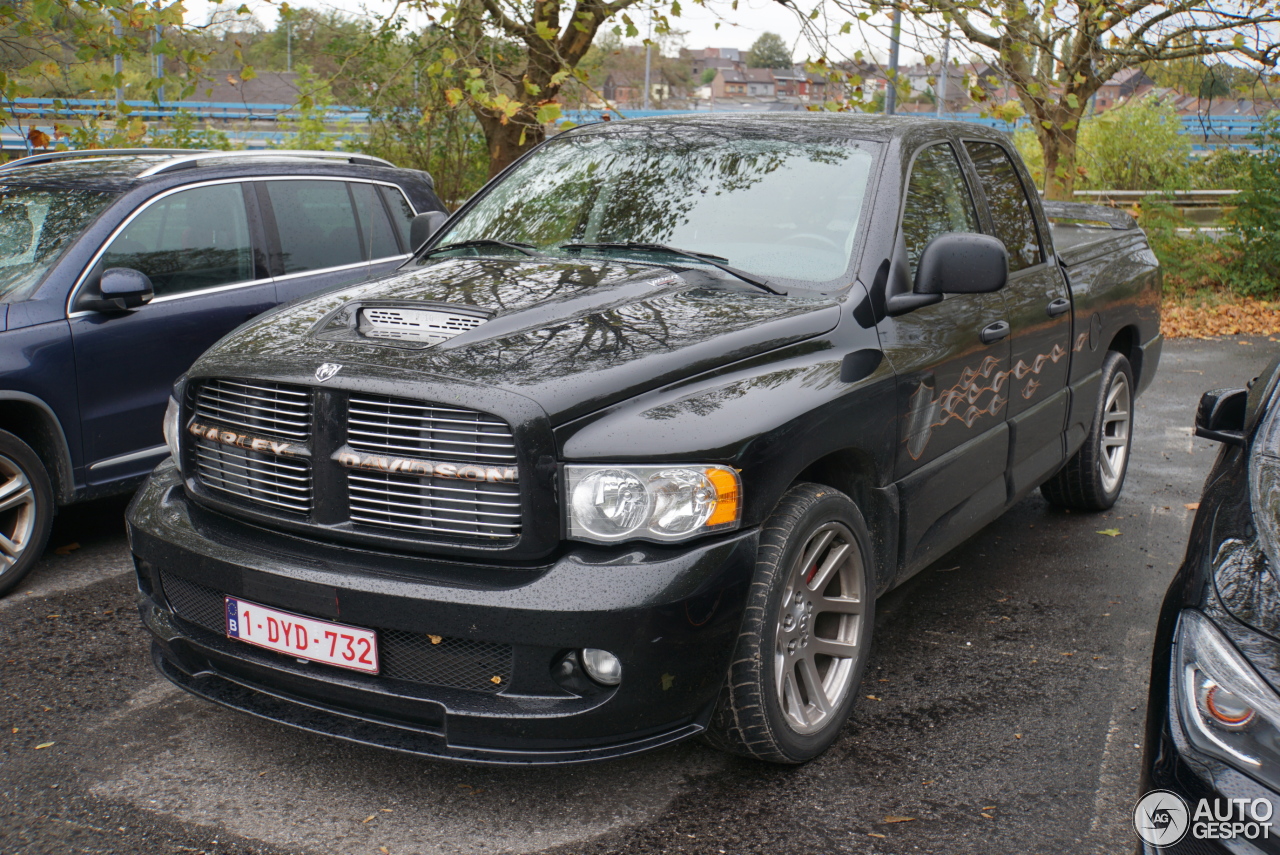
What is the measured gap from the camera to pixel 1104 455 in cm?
595

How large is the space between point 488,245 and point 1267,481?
2632mm

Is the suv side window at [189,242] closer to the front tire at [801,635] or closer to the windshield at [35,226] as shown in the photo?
the windshield at [35,226]

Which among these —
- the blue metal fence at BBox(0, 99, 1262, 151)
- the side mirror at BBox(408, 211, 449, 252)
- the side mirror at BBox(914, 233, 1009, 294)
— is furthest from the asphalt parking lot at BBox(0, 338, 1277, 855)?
the blue metal fence at BBox(0, 99, 1262, 151)

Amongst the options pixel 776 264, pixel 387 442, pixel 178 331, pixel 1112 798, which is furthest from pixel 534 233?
pixel 1112 798

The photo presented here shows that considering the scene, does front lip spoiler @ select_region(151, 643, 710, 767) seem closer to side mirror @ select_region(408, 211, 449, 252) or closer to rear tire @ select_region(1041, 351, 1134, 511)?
side mirror @ select_region(408, 211, 449, 252)

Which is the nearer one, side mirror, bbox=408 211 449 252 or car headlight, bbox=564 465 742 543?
car headlight, bbox=564 465 742 543

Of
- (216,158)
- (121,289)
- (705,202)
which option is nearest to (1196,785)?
(705,202)

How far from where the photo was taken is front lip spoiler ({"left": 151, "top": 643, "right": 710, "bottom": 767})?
8.94 ft

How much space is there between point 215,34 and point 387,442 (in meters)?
7.60

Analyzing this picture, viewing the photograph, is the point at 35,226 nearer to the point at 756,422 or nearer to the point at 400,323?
the point at 400,323

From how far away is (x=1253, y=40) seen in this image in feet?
34.7

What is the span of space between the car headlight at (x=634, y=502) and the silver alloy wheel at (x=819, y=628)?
16.5 inches

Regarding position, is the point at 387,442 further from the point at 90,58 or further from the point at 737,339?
the point at 90,58

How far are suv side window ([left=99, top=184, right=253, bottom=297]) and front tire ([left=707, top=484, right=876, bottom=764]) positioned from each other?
3.51 metres
